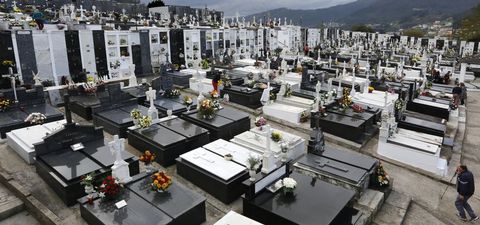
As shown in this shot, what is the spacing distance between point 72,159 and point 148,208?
11.2 ft

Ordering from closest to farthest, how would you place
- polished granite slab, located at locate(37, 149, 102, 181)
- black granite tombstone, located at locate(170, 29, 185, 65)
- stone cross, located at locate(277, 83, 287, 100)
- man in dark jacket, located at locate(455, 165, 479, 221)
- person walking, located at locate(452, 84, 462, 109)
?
polished granite slab, located at locate(37, 149, 102, 181) → man in dark jacket, located at locate(455, 165, 479, 221) → stone cross, located at locate(277, 83, 287, 100) → person walking, located at locate(452, 84, 462, 109) → black granite tombstone, located at locate(170, 29, 185, 65)

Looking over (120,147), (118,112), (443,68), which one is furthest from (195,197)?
(443,68)

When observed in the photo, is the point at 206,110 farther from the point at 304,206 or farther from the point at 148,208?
the point at 304,206

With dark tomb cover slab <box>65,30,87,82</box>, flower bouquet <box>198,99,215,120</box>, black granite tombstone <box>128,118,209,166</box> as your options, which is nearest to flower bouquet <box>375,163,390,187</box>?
black granite tombstone <box>128,118,209,166</box>

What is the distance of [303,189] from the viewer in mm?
7777

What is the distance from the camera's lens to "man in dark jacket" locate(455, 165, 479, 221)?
26.5ft

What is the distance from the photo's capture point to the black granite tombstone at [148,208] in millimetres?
6348

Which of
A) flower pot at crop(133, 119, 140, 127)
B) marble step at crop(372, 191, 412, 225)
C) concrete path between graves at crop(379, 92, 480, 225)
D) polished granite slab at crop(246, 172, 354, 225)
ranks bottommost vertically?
concrete path between graves at crop(379, 92, 480, 225)

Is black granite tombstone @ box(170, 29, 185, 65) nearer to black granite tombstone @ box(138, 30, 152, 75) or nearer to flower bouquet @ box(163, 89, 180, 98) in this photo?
black granite tombstone @ box(138, 30, 152, 75)

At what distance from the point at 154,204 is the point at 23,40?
1696 cm

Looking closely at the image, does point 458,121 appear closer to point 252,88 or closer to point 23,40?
point 252,88

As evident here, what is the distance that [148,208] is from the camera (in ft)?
21.9

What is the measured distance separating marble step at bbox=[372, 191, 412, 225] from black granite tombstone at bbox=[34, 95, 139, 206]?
656cm

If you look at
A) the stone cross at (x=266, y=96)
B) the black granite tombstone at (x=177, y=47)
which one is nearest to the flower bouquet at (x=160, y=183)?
the stone cross at (x=266, y=96)
